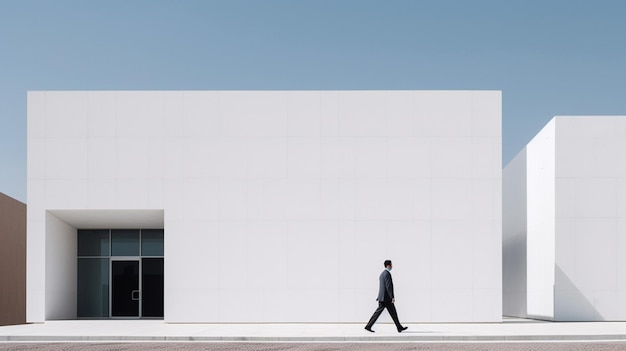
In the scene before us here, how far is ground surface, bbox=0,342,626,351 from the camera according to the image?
13258 millimetres

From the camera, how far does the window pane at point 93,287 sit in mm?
23031

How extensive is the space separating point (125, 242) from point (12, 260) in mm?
13641

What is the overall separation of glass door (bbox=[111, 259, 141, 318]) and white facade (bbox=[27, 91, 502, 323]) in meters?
2.60

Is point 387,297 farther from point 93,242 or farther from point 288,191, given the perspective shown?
point 93,242

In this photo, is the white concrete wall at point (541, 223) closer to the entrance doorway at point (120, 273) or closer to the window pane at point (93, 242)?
the entrance doorway at point (120, 273)

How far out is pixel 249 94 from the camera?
20750 mm

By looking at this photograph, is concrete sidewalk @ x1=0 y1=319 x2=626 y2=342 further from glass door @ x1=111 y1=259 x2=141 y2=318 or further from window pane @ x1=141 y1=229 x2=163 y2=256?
window pane @ x1=141 y1=229 x2=163 y2=256

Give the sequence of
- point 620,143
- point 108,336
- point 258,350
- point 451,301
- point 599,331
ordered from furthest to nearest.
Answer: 1. point 620,143
2. point 451,301
3. point 599,331
4. point 108,336
5. point 258,350

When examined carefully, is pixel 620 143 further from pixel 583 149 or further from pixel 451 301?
pixel 451 301

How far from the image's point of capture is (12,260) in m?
33.8

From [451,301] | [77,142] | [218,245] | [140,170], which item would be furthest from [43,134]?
[451,301]

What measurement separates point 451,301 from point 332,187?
4.79 metres

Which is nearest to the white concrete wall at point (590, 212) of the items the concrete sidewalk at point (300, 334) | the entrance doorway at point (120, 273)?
the concrete sidewalk at point (300, 334)

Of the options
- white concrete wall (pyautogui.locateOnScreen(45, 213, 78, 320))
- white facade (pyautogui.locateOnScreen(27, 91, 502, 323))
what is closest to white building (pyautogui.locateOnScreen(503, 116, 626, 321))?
white facade (pyautogui.locateOnScreen(27, 91, 502, 323))
